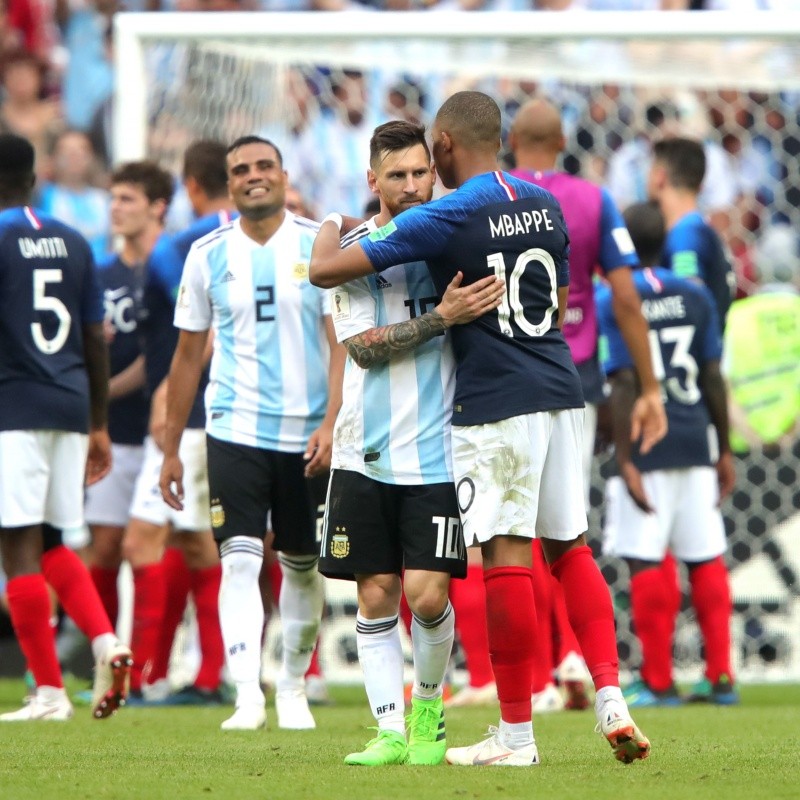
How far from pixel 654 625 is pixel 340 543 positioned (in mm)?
3177

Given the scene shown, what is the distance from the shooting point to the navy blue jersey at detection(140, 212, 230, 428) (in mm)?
7133

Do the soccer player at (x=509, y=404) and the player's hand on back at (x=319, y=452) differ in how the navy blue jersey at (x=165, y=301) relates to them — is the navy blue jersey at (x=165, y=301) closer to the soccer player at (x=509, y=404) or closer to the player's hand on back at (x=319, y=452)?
the player's hand on back at (x=319, y=452)

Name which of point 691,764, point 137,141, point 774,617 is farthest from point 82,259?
point 774,617

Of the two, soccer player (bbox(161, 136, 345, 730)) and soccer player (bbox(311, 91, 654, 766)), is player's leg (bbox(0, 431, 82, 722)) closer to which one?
soccer player (bbox(161, 136, 345, 730))

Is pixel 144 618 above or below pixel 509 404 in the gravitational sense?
below

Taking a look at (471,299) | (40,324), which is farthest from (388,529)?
(40,324)

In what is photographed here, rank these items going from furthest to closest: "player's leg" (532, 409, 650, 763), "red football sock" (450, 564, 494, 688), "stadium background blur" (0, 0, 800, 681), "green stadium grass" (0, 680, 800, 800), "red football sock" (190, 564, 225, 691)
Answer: "stadium background blur" (0, 0, 800, 681) → "red football sock" (190, 564, 225, 691) → "red football sock" (450, 564, 494, 688) → "player's leg" (532, 409, 650, 763) → "green stadium grass" (0, 680, 800, 800)

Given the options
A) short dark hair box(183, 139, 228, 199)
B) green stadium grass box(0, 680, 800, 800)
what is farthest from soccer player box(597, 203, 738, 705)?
short dark hair box(183, 139, 228, 199)

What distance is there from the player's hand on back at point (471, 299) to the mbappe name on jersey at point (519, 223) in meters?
0.13

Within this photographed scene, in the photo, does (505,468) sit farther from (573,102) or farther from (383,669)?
(573,102)

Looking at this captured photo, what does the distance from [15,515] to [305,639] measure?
125 cm

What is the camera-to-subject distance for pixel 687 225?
790 centimetres

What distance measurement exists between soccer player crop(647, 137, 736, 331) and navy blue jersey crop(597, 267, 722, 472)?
32 centimetres

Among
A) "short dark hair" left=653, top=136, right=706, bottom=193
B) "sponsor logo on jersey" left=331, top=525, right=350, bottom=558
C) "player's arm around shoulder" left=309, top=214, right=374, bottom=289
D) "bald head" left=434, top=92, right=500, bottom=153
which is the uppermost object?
"short dark hair" left=653, top=136, right=706, bottom=193
